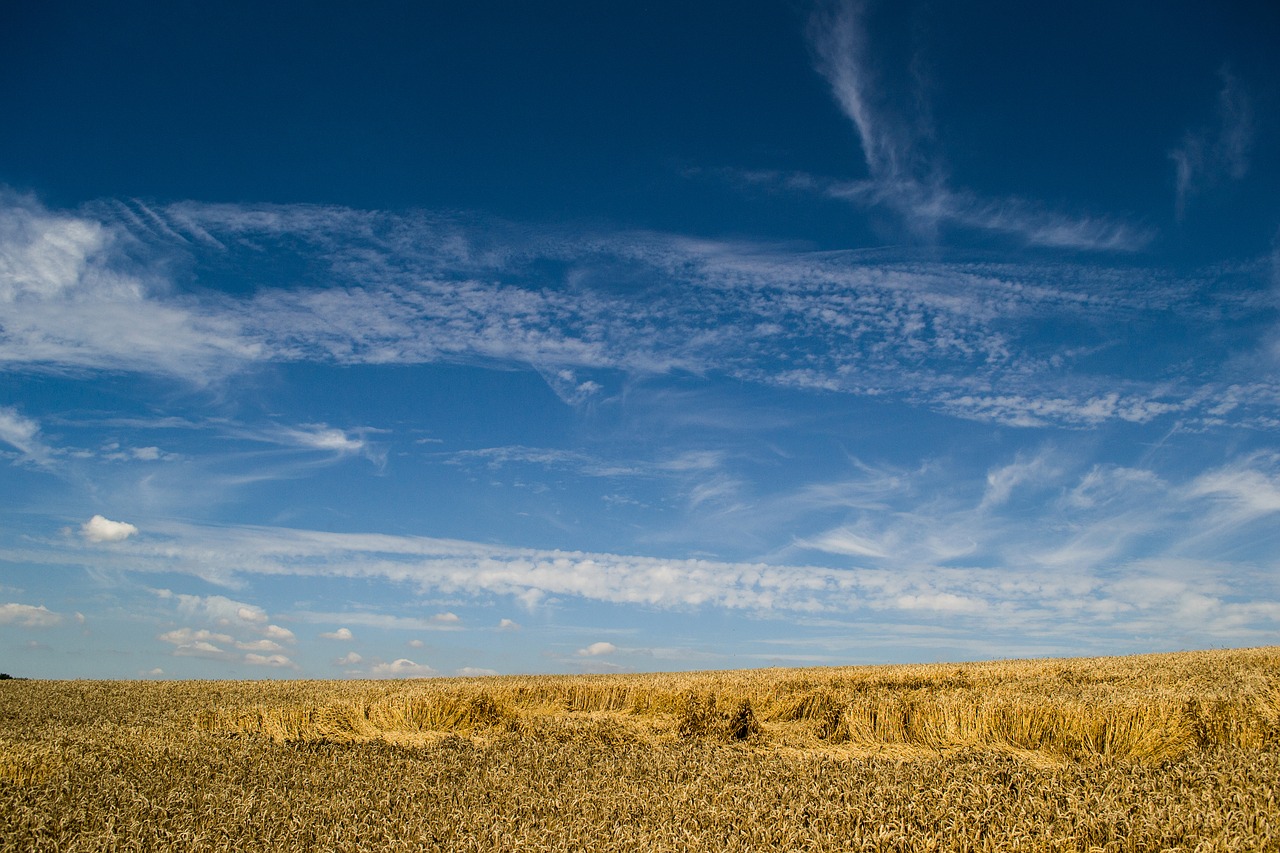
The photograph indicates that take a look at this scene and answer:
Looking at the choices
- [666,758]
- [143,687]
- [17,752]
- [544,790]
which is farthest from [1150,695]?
[143,687]

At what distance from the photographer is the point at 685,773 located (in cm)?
554

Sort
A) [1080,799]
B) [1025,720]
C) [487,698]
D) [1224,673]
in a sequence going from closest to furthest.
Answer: [1080,799] < [1025,720] < [487,698] < [1224,673]

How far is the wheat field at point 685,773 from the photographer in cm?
390

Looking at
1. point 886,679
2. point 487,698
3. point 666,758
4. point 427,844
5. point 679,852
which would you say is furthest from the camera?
point 886,679

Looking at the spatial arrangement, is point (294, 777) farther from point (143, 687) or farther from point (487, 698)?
point (143, 687)

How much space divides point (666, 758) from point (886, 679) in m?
8.06

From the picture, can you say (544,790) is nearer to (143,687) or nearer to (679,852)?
(679,852)

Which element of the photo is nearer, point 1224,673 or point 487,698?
point 487,698

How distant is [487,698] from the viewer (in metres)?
10.2

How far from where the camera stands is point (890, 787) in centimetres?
467

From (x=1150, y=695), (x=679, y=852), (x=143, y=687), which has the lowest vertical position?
(x=143, y=687)

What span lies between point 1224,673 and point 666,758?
34.3ft

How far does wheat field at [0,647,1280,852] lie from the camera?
3.90m

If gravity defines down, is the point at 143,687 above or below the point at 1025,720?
below
